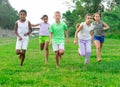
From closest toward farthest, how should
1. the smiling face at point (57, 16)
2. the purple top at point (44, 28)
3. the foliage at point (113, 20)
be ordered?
the smiling face at point (57, 16) → the purple top at point (44, 28) → the foliage at point (113, 20)

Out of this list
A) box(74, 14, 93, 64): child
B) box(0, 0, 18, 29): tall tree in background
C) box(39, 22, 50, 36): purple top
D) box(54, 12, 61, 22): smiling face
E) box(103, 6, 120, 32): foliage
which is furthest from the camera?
box(0, 0, 18, 29): tall tree in background

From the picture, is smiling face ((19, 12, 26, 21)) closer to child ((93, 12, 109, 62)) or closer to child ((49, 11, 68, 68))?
child ((49, 11, 68, 68))

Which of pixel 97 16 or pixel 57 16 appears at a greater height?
pixel 97 16

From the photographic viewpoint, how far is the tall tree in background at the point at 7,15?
99287 mm

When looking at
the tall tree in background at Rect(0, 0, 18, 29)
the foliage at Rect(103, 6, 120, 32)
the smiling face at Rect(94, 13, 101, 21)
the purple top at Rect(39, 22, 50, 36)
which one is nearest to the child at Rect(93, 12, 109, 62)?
the smiling face at Rect(94, 13, 101, 21)

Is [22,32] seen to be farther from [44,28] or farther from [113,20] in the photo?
[113,20]

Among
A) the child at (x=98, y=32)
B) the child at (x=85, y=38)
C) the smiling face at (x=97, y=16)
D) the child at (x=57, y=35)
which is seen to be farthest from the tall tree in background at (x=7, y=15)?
the child at (x=57, y=35)

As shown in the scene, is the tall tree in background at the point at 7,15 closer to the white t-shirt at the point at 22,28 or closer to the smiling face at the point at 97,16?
the smiling face at the point at 97,16

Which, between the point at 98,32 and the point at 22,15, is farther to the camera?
the point at 98,32

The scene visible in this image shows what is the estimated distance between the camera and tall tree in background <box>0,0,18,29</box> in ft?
326

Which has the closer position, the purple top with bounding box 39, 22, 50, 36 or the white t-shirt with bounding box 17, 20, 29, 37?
the white t-shirt with bounding box 17, 20, 29, 37

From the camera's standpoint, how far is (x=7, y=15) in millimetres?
100250

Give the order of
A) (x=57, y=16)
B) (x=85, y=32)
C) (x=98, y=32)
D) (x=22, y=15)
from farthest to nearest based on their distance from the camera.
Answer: (x=98, y=32)
(x=85, y=32)
(x=22, y=15)
(x=57, y=16)

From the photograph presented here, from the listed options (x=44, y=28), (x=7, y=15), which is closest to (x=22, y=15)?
(x=44, y=28)
